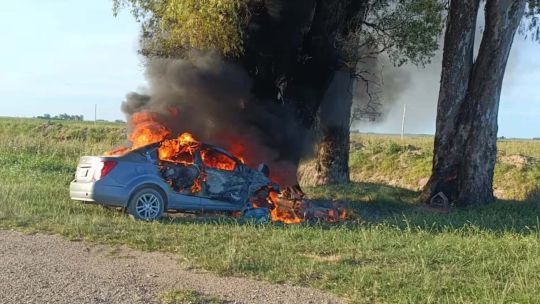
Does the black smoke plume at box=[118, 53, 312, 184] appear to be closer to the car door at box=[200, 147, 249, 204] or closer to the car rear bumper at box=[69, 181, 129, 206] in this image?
the car door at box=[200, 147, 249, 204]

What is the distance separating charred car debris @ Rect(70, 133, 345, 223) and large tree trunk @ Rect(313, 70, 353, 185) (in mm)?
5614

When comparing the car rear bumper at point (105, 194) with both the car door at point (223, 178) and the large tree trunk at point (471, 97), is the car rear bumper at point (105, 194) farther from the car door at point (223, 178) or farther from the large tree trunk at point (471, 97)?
the large tree trunk at point (471, 97)

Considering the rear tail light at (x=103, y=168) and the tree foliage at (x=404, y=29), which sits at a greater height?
the tree foliage at (x=404, y=29)

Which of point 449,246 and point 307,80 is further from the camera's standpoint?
point 307,80

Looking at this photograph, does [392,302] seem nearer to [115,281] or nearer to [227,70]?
[115,281]

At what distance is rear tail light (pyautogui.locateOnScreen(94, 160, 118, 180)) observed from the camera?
10.3m

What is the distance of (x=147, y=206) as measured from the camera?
34.6 ft

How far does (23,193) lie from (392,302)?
945 centimetres

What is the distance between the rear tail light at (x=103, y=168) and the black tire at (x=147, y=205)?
0.63 m

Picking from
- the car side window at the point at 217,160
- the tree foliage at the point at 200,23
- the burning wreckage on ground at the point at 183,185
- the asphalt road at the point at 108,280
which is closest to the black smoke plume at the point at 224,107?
the tree foliage at the point at 200,23

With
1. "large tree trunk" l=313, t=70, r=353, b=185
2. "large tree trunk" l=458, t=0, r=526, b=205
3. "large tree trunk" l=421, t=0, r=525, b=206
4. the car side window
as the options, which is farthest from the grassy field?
"large tree trunk" l=313, t=70, r=353, b=185

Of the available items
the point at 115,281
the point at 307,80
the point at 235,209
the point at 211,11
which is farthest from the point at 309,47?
the point at 115,281

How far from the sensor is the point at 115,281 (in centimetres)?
637

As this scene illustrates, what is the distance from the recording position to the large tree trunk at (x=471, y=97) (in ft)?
46.4
